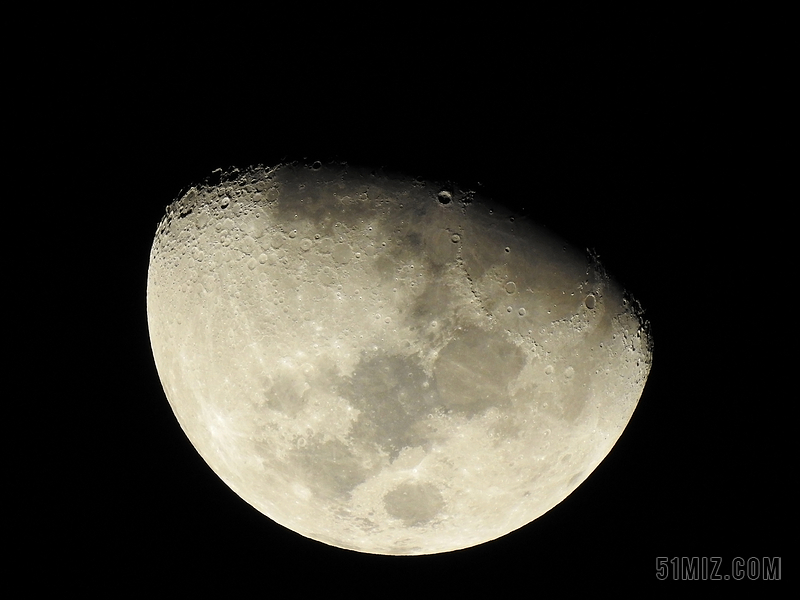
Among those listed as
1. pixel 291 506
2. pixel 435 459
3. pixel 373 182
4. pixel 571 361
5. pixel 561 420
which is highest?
pixel 373 182

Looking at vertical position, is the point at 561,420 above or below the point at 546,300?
below

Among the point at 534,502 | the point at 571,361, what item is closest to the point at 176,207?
the point at 571,361

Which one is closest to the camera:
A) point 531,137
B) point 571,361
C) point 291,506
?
point 531,137

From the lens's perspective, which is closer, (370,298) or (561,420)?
(370,298)

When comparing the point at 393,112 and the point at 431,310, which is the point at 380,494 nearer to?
the point at 431,310

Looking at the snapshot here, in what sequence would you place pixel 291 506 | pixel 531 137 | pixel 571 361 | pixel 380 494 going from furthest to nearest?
pixel 291 506
pixel 380 494
pixel 571 361
pixel 531 137

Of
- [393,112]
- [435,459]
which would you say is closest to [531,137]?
[393,112]
